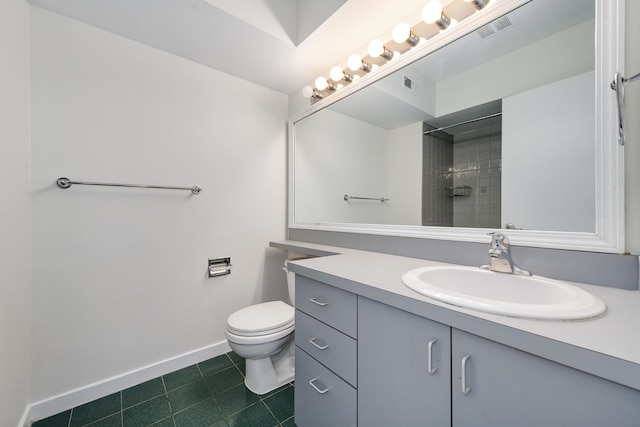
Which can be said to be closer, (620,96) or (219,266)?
(620,96)

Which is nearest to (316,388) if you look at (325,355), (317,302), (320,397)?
(320,397)

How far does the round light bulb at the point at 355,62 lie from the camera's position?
1.52 m

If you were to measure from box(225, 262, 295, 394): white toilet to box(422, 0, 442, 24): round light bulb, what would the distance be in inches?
66.8

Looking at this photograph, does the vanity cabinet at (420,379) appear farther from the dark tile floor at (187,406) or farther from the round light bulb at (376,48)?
the round light bulb at (376,48)

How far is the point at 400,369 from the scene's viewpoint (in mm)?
745

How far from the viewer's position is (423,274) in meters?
0.93

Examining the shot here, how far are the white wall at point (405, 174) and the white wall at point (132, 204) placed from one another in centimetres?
107

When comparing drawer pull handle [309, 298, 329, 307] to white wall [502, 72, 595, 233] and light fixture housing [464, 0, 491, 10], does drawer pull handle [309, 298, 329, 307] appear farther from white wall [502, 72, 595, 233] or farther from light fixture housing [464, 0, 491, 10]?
light fixture housing [464, 0, 491, 10]

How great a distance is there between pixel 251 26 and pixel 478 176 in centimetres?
144

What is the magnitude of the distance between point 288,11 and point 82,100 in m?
1.28

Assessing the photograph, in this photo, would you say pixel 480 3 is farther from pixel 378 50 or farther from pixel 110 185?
pixel 110 185

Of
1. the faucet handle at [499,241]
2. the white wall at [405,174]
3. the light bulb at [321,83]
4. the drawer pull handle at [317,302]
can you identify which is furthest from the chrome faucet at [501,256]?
the light bulb at [321,83]

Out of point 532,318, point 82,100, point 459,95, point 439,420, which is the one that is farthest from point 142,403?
point 459,95

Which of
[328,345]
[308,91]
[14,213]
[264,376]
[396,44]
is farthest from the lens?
[308,91]
